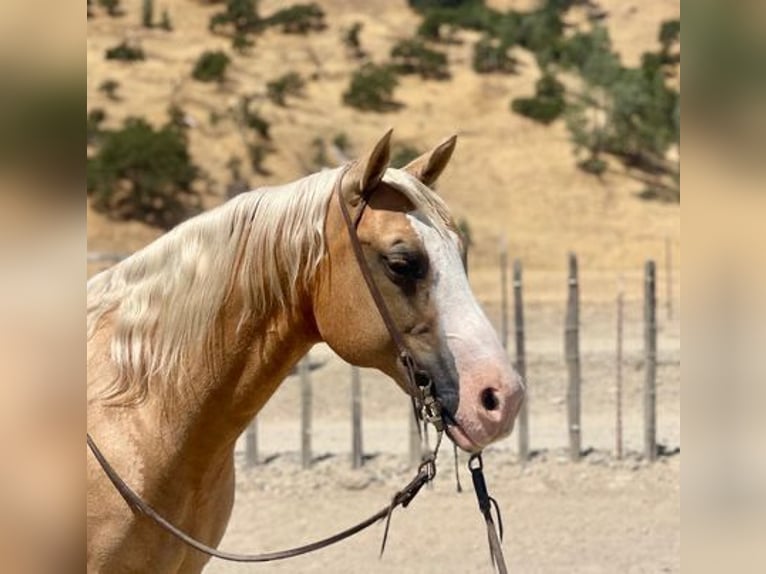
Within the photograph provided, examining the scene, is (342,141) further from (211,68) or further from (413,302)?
(413,302)

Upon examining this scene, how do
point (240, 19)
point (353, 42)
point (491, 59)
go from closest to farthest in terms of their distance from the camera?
point (491, 59) < point (353, 42) < point (240, 19)

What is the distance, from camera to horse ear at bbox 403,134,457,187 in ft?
7.70

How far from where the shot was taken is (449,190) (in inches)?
829

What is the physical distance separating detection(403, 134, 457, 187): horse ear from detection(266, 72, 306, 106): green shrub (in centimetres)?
2190

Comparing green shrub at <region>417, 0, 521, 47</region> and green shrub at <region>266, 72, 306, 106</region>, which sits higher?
green shrub at <region>417, 0, 521, 47</region>

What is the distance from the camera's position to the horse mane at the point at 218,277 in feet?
7.04

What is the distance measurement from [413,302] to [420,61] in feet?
81.4

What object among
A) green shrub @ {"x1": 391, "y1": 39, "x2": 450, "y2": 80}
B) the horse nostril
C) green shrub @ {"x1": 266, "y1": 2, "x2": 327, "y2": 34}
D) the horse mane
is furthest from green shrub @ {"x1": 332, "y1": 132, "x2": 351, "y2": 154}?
the horse nostril

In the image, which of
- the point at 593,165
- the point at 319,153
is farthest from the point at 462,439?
the point at 593,165

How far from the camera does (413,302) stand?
2.07 m

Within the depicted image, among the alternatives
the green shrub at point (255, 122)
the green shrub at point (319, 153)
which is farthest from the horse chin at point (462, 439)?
the green shrub at point (255, 122)

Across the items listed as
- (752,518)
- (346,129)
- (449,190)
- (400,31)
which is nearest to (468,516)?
(752,518)

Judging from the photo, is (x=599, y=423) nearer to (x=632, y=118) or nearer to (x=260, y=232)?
(x=260, y=232)

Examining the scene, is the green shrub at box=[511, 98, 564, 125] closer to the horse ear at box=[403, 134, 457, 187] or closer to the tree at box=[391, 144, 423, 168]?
the tree at box=[391, 144, 423, 168]
